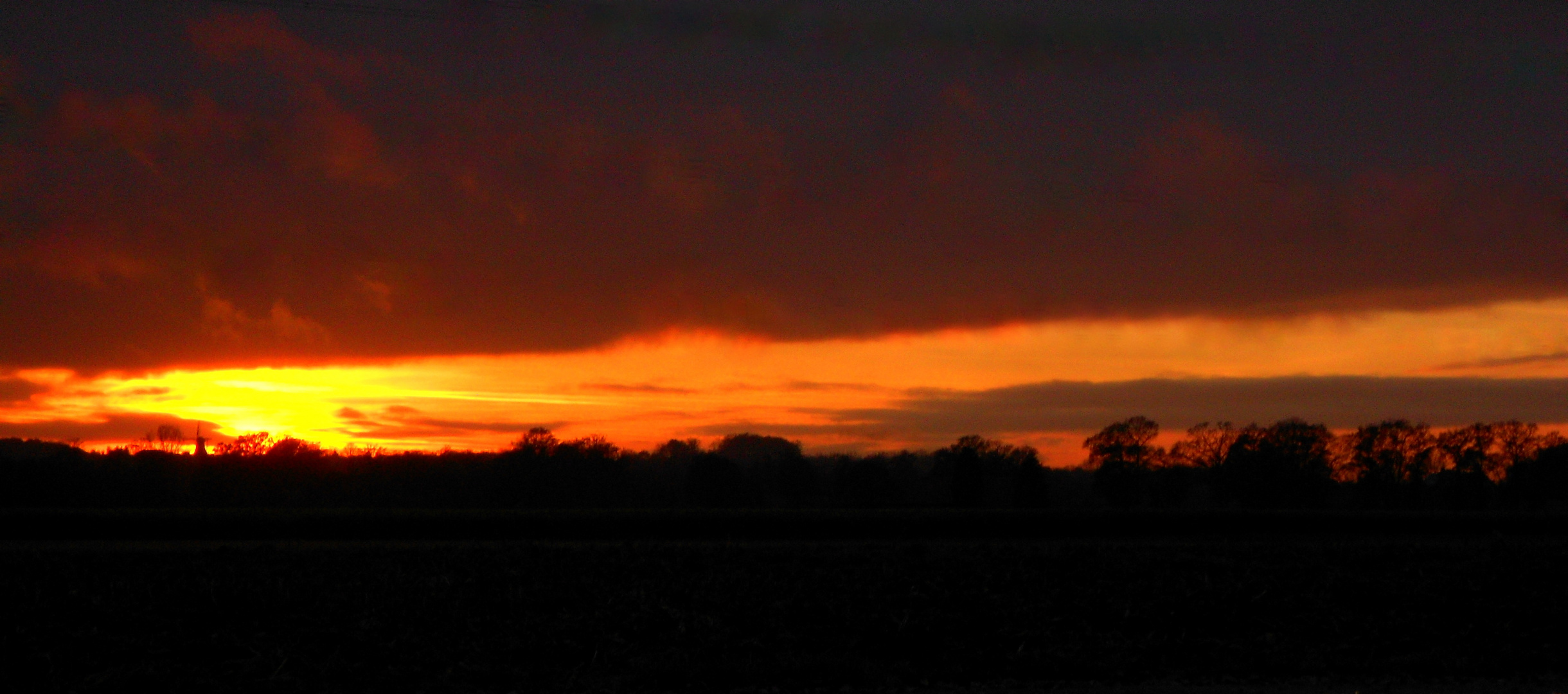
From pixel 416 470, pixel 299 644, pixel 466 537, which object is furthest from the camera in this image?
pixel 416 470

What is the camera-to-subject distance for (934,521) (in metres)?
42.2

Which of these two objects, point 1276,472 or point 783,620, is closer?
point 783,620

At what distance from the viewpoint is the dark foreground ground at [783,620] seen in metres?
13.2

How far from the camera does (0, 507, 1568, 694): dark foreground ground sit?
1318 cm

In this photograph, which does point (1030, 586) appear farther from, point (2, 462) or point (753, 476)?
point (2, 462)

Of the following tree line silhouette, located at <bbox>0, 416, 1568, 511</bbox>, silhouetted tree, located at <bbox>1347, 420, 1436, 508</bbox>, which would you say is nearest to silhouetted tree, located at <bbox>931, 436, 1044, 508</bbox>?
tree line silhouette, located at <bbox>0, 416, 1568, 511</bbox>

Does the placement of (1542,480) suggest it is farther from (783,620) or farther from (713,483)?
(783,620)

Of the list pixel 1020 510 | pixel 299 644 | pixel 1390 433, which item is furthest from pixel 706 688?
pixel 1390 433

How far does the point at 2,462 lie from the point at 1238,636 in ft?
199

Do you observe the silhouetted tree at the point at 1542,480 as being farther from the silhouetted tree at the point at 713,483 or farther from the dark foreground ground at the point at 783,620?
the dark foreground ground at the point at 783,620

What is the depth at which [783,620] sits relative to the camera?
1633 cm

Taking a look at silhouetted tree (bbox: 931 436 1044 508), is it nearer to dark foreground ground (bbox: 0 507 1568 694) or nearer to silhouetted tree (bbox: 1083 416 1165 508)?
silhouetted tree (bbox: 1083 416 1165 508)

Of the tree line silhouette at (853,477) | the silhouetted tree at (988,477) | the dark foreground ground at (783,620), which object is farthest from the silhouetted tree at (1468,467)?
the dark foreground ground at (783,620)

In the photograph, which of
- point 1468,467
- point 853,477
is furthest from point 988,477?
point 1468,467
